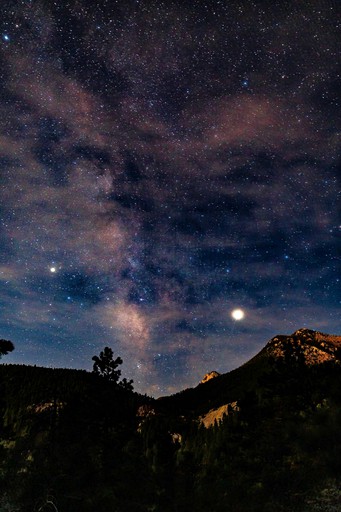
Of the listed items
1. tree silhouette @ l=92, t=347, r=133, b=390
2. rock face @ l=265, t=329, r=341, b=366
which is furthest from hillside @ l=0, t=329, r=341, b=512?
rock face @ l=265, t=329, r=341, b=366

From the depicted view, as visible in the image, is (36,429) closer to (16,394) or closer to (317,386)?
(16,394)

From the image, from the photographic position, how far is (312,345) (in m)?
55.9

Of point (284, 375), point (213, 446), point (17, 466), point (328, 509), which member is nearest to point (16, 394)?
point (17, 466)

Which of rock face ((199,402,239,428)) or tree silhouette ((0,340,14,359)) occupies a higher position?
tree silhouette ((0,340,14,359))

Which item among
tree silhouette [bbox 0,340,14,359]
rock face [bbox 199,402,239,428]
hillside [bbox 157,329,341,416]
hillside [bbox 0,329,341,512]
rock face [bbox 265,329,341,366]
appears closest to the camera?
tree silhouette [bbox 0,340,14,359]

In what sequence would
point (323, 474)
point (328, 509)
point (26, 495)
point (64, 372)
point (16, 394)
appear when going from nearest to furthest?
1. point (328, 509)
2. point (323, 474)
3. point (26, 495)
4. point (16, 394)
5. point (64, 372)

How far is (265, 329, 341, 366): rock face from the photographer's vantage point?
52.7 meters

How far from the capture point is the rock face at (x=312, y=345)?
52725mm

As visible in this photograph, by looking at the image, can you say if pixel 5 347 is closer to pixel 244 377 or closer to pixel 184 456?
pixel 184 456

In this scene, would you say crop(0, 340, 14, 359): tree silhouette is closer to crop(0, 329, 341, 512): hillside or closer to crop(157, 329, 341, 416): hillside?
crop(0, 329, 341, 512): hillside

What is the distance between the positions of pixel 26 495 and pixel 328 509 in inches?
745

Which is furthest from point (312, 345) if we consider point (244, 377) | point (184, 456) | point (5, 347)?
point (5, 347)

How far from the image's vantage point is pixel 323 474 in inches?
982

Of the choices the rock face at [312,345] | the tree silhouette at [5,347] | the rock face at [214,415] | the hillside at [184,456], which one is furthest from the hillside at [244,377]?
the tree silhouette at [5,347]
